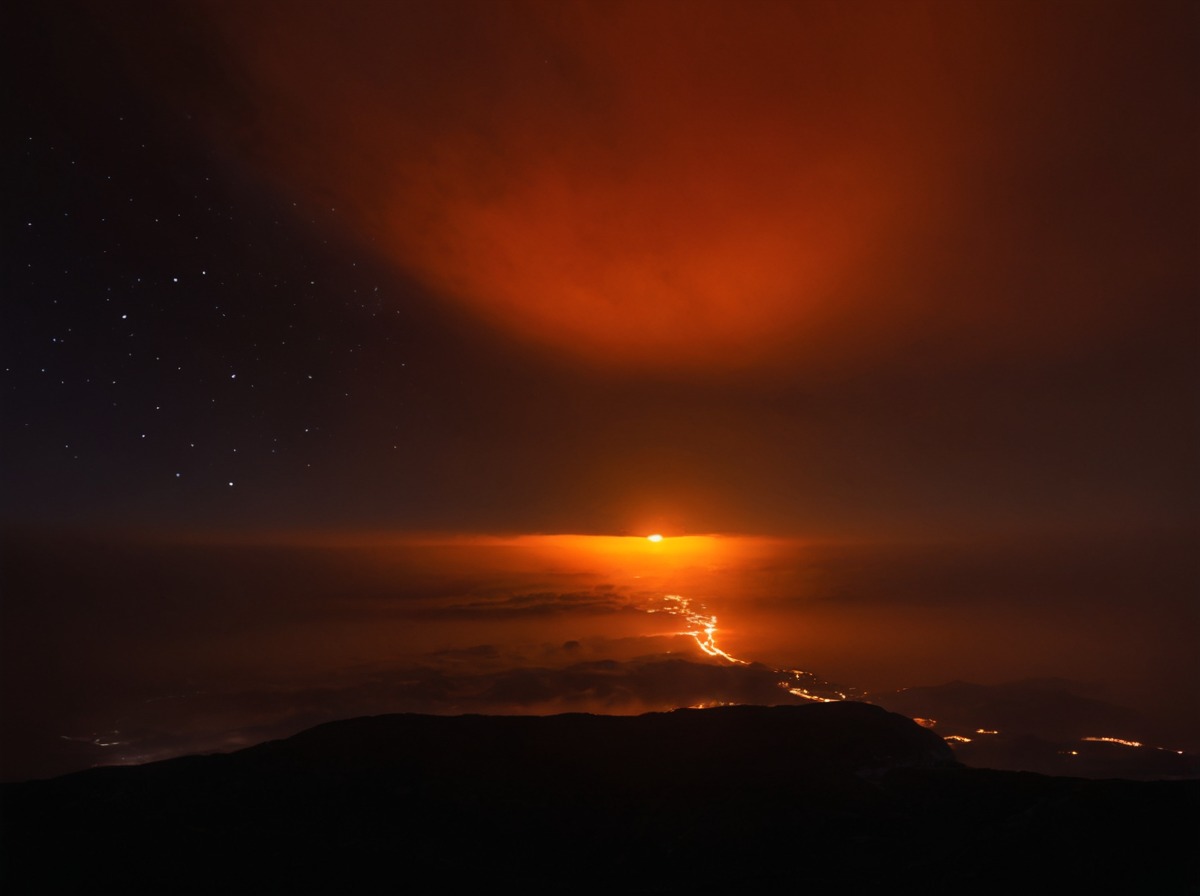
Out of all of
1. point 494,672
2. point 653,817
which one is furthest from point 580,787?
point 494,672

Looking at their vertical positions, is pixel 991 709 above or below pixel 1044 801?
below

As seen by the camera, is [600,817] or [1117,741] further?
[1117,741]

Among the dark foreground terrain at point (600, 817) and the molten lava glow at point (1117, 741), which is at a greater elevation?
→ the dark foreground terrain at point (600, 817)

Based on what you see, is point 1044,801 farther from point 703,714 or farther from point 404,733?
point 404,733

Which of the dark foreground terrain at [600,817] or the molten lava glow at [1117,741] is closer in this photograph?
the dark foreground terrain at [600,817]

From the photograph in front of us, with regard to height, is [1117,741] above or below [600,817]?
below

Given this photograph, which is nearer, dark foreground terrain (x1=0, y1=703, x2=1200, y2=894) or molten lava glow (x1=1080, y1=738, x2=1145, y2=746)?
dark foreground terrain (x1=0, y1=703, x2=1200, y2=894)

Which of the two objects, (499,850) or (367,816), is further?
(367,816)

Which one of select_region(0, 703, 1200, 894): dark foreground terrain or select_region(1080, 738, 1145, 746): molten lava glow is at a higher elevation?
select_region(0, 703, 1200, 894): dark foreground terrain
